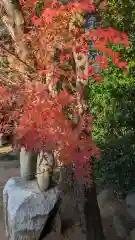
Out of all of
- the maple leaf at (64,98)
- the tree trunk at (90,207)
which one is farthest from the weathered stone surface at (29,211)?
the maple leaf at (64,98)

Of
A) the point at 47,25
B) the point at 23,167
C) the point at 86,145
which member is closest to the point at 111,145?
the point at 23,167

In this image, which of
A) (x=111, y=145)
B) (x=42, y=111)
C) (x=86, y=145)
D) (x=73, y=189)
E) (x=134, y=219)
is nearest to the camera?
(x=42, y=111)

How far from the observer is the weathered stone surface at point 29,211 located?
17.3 ft

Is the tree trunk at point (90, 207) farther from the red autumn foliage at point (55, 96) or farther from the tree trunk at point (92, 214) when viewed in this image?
the red autumn foliage at point (55, 96)

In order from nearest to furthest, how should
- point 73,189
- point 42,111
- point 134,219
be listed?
point 42,111 → point 73,189 → point 134,219

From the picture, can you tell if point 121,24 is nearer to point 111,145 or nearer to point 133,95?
point 133,95

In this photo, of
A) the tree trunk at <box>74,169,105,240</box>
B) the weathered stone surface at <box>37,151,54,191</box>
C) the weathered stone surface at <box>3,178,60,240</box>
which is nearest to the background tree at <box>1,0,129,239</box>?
the tree trunk at <box>74,169,105,240</box>

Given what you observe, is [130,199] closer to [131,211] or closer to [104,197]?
[131,211]

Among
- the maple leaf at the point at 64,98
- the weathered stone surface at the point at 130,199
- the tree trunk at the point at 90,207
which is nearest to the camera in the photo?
the maple leaf at the point at 64,98

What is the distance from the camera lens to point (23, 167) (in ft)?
18.7

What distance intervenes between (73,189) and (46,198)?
625mm

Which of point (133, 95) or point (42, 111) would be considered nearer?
point (42, 111)

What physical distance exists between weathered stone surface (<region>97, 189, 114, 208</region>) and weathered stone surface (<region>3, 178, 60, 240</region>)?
1163 millimetres

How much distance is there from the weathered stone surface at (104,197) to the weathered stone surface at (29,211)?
1.16 metres
